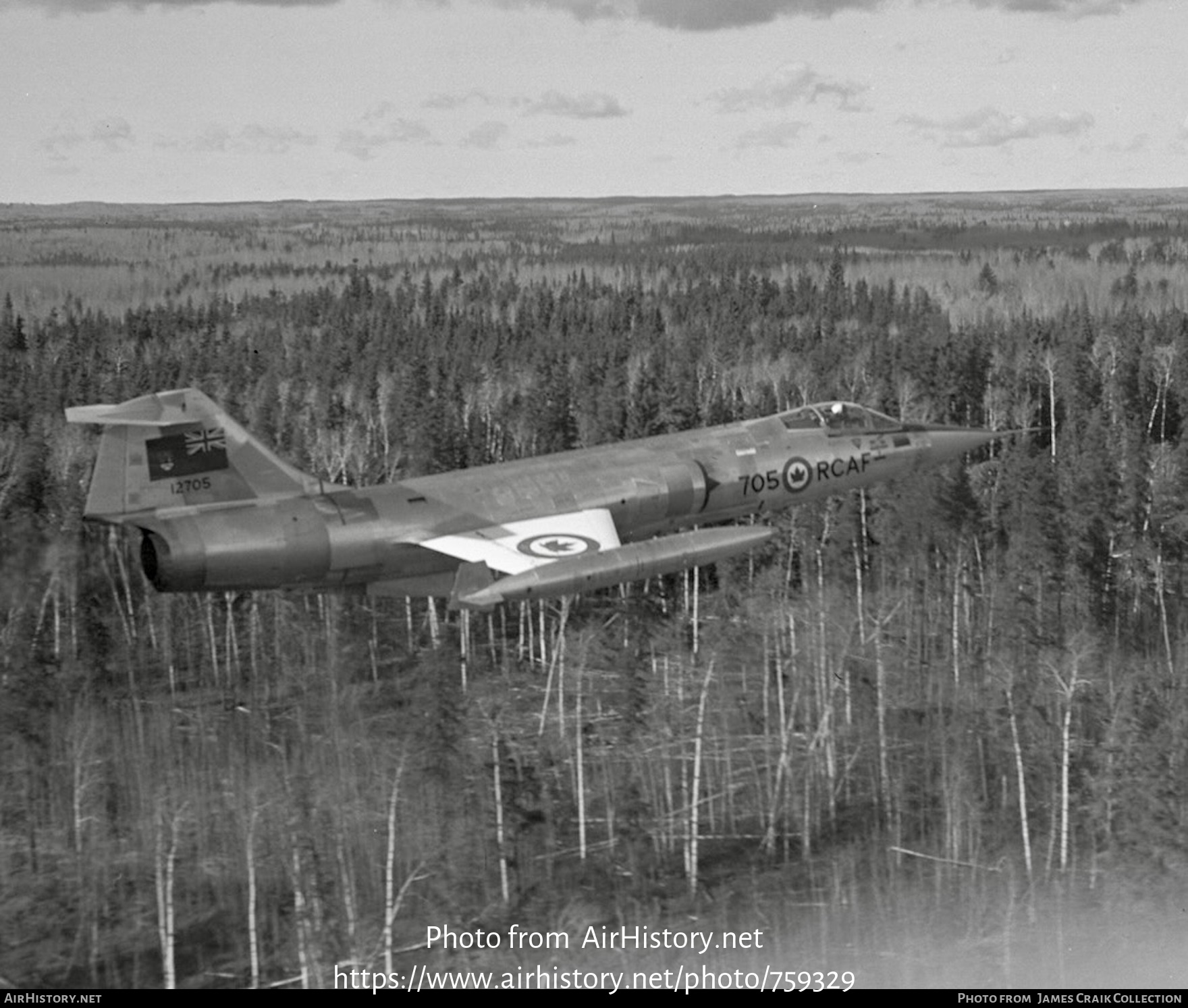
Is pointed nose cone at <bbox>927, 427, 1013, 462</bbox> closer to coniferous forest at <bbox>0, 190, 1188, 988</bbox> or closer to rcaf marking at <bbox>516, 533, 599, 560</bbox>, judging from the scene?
coniferous forest at <bbox>0, 190, 1188, 988</bbox>

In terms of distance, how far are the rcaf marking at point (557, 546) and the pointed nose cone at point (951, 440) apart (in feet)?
41.1

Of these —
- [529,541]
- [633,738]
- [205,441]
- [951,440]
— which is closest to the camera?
[205,441]

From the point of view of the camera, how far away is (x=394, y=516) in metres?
31.2

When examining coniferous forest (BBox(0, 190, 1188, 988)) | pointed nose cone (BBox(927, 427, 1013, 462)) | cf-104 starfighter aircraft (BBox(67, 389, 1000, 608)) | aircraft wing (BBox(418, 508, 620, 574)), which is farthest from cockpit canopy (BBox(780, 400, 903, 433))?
coniferous forest (BBox(0, 190, 1188, 988))

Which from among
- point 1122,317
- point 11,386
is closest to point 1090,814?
point 11,386

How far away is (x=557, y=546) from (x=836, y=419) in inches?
421

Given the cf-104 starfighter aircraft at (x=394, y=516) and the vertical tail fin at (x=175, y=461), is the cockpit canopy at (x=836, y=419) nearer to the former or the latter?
the cf-104 starfighter aircraft at (x=394, y=516)

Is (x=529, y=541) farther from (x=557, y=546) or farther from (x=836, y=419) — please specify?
(x=836, y=419)

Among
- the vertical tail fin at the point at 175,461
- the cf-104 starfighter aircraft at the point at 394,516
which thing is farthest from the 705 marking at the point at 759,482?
the vertical tail fin at the point at 175,461

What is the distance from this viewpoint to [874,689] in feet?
178

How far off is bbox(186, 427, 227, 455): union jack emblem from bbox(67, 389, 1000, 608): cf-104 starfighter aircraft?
32 mm

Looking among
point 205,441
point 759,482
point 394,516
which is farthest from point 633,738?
point 205,441

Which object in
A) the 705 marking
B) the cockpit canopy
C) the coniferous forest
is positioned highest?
the cockpit canopy

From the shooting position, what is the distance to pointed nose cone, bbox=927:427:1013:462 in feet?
131
